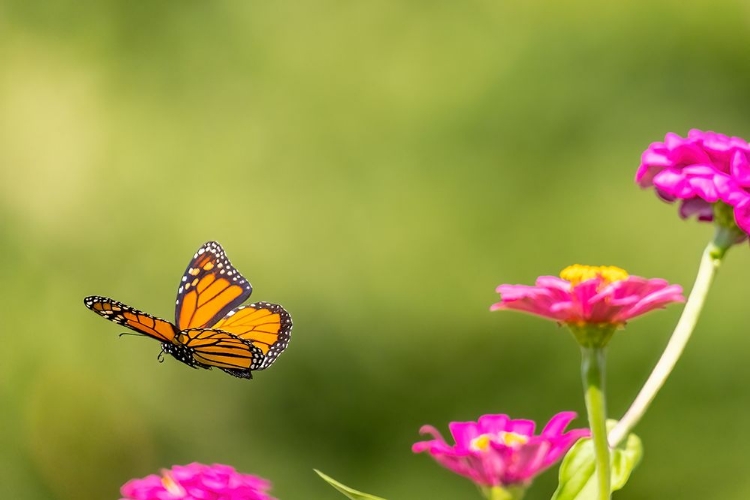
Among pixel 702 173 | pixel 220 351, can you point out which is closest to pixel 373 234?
pixel 220 351

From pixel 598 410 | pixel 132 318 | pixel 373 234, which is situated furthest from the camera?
pixel 373 234

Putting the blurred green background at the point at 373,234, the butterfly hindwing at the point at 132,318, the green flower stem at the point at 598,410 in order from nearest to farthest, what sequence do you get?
the green flower stem at the point at 598,410, the butterfly hindwing at the point at 132,318, the blurred green background at the point at 373,234

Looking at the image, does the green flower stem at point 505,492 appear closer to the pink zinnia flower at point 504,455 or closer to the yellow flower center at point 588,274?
the pink zinnia flower at point 504,455

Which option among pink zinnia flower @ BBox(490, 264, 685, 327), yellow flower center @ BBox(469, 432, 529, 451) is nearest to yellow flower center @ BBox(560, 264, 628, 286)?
pink zinnia flower @ BBox(490, 264, 685, 327)

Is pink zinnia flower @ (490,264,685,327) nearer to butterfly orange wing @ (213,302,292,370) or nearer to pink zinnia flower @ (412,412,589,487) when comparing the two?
pink zinnia flower @ (412,412,589,487)

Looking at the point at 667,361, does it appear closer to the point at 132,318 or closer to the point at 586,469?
the point at 586,469

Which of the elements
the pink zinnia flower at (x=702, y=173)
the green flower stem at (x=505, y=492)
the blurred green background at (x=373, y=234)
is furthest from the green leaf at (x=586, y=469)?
the blurred green background at (x=373, y=234)
